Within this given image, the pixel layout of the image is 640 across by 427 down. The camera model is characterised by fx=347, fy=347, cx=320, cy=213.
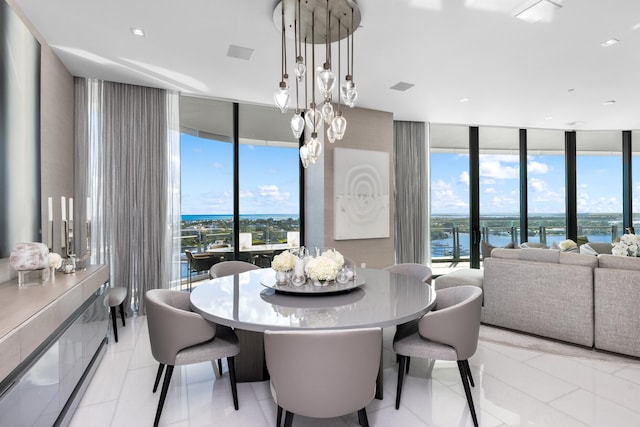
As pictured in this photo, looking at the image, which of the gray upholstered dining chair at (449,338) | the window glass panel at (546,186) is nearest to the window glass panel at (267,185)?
the gray upholstered dining chair at (449,338)

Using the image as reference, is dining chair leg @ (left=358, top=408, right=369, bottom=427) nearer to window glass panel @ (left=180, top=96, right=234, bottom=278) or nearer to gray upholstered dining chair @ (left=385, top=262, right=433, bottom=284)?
gray upholstered dining chair @ (left=385, top=262, right=433, bottom=284)

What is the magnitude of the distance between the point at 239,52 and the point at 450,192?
4757mm

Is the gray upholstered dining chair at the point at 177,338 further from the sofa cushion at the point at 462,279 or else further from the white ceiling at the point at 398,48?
the sofa cushion at the point at 462,279

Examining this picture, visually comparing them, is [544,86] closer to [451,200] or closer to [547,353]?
[451,200]

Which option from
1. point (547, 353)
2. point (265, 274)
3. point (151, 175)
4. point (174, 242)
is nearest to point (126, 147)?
point (151, 175)

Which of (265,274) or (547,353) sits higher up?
(265,274)

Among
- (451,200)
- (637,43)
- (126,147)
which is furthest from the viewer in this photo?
(451,200)

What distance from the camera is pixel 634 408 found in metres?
2.14

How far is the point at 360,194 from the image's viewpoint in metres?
5.20

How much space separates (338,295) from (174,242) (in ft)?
9.53

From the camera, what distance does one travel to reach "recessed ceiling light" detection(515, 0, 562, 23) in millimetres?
2559

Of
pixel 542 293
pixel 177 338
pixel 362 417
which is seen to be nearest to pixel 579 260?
pixel 542 293

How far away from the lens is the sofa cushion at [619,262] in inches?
113

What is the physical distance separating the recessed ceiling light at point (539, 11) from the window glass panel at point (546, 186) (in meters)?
4.63
